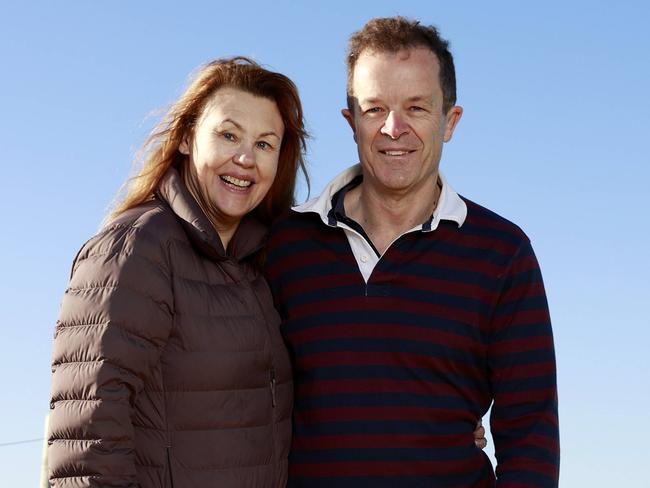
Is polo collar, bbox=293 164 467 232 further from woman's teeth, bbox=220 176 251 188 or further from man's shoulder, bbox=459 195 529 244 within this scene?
woman's teeth, bbox=220 176 251 188

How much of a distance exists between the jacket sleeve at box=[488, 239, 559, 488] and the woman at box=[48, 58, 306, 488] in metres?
0.90

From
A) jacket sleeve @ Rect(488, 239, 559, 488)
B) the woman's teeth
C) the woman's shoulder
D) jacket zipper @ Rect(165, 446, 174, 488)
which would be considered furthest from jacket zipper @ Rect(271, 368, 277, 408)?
jacket sleeve @ Rect(488, 239, 559, 488)

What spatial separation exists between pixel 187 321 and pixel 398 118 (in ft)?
4.46

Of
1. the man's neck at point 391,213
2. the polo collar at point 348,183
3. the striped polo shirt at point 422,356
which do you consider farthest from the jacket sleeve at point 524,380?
the man's neck at point 391,213

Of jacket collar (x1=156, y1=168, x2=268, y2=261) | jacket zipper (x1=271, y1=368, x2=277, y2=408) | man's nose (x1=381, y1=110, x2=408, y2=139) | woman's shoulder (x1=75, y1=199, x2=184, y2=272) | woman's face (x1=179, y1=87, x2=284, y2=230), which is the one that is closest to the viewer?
woman's shoulder (x1=75, y1=199, x2=184, y2=272)

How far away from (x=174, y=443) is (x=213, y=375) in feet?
0.89

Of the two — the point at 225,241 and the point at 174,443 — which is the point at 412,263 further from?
the point at 174,443

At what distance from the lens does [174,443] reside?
348cm

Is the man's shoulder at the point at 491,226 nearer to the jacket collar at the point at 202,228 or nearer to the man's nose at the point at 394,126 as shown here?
the man's nose at the point at 394,126

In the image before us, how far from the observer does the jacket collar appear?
12.0 ft

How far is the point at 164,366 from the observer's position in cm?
348

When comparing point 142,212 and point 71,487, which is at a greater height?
point 142,212

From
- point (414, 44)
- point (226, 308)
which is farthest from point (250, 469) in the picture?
point (414, 44)

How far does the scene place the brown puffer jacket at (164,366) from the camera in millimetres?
3289
